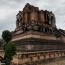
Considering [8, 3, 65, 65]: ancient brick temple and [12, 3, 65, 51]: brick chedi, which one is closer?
[8, 3, 65, 65]: ancient brick temple

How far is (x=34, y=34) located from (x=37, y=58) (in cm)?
628

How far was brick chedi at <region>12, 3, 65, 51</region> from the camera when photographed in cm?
1894

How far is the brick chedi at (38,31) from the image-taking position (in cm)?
1894

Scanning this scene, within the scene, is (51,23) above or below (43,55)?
above

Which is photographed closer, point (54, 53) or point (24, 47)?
point (24, 47)

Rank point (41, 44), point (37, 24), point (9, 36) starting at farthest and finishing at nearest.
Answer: point (37, 24)
point (41, 44)
point (9, 36)

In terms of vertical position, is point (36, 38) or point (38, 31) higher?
point (38, 31)

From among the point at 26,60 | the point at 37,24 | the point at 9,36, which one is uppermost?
the point at 37,24

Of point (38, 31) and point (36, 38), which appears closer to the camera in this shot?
point (36, 38)

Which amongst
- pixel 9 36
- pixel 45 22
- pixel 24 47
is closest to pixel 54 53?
pixel 24 47

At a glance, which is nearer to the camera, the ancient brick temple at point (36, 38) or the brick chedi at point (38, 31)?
the ancient brick temple at point (36, 38)

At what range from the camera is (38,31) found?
22.2m

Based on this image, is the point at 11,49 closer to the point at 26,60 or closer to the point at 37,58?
the point at 26,60

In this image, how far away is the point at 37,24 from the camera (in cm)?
2320
